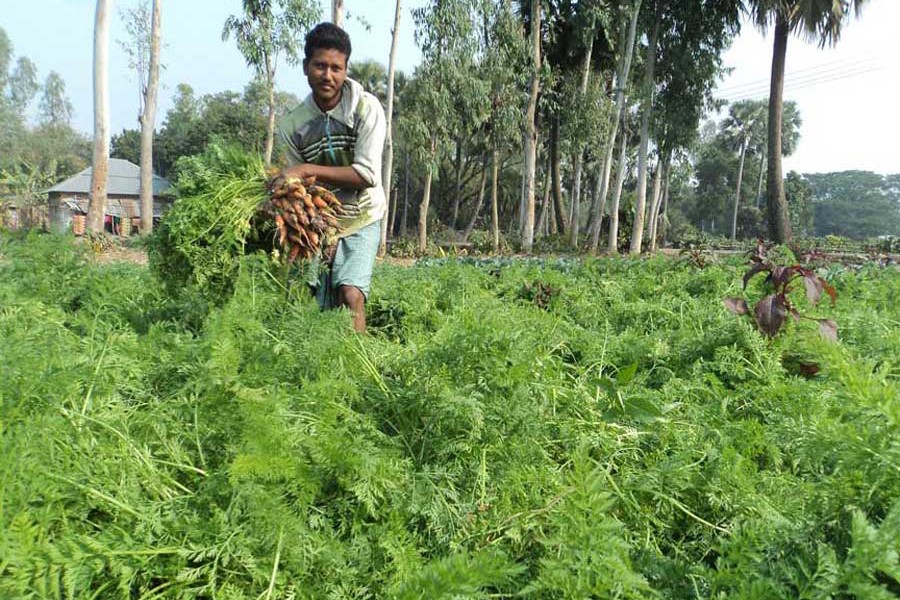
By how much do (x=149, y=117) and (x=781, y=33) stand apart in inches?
720

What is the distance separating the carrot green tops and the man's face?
107 millimetres

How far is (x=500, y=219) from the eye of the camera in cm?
4872

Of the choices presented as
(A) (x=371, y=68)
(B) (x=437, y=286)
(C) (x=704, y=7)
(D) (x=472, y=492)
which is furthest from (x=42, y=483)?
(A) (x=371, y=68)

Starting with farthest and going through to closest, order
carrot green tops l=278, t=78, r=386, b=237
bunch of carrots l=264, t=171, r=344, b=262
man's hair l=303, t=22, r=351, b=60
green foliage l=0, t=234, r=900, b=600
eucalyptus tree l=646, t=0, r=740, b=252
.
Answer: eucalyptus tree l=646, t=0, r=740, b=252 → carrot green tops l=278, t=78, r=386, b=237 → man's hair l=303, t=22, r=351, b=60 → bunch of carrots l=264, t=171, r=344, b=262 → green foliage l=0, t=234, r=900, b=600

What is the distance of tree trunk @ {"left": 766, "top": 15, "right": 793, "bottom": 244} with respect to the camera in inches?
649

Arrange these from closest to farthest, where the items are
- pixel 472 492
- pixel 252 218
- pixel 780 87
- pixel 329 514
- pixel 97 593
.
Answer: pixel 97 593
pixel 329 514
pixel 472 492
pixel 252 218
pixel 780 87

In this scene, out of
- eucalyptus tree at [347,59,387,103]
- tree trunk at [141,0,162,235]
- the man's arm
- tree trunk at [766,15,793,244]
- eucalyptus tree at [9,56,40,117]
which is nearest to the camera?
the man's arm

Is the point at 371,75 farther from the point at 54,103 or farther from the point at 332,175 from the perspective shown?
the point at 54,103

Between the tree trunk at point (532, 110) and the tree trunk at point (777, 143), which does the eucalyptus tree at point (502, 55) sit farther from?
the tree trunk at point (777, 143)

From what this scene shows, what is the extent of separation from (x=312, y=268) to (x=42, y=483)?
1672mm

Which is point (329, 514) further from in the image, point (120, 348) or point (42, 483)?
point (120, 348)

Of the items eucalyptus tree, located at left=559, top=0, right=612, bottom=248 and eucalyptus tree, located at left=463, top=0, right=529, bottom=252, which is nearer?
eucalyptus tree, located at left=463, top=0, right=529, bottom=252

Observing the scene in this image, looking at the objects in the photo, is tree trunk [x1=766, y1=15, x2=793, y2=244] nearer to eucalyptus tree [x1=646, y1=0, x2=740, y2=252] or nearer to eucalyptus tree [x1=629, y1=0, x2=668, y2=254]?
eucalyptus tree [x1=646, y1=0, x2=740, y2=252]

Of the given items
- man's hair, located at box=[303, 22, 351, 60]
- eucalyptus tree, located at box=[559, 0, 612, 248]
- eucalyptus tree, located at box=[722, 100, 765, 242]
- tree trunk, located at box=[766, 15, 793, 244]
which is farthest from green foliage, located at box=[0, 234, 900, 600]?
eucalyptus tree, located at box=[722, 100, 765, 242]
